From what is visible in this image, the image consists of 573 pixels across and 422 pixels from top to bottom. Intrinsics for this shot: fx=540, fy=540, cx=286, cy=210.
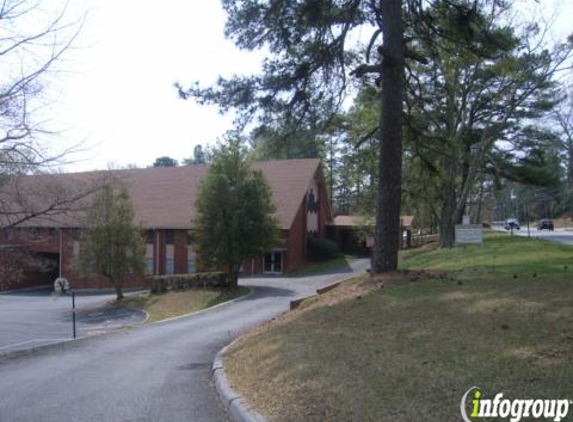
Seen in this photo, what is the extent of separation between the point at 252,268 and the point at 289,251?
3083mm

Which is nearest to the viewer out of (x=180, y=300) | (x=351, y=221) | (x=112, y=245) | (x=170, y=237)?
(x=180, y=300)

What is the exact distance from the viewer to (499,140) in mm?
38375

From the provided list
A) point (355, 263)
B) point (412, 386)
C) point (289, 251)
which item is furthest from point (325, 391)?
point (355, 263)

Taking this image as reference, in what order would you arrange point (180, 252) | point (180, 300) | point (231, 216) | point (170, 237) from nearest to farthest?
point (180, 300)
point (231, 216)
point (180, 252)
point (170, 237)

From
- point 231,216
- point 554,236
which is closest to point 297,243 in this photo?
point 231,216

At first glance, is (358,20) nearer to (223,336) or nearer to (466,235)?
(466,235)

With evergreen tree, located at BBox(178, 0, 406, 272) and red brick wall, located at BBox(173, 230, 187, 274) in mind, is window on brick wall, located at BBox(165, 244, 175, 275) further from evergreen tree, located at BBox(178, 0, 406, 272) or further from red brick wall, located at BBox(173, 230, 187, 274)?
evergreen tree, located at BBox(178, 0, 406, 272)

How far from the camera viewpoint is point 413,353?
254 inches

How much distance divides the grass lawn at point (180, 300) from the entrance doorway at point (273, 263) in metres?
8.74

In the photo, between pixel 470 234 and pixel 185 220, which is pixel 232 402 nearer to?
pixel 470 234

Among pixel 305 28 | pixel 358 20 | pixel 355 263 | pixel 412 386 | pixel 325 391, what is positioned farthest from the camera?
pixel 355 263

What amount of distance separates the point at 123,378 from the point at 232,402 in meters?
3.13

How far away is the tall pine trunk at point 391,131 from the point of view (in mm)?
13242

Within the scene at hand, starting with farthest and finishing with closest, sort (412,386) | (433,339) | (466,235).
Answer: (466,235) → (433,339) → (412,386)
